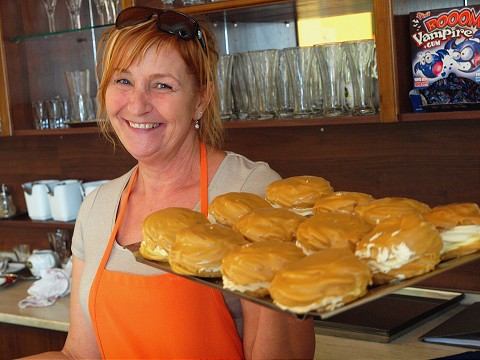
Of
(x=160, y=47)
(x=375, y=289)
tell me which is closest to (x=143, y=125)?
(x=160, y=47)

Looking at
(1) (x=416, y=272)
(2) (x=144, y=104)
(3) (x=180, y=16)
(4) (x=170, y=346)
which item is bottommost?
(4) (x=170, y=346)

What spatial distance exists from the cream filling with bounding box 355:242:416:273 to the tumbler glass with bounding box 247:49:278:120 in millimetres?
1364

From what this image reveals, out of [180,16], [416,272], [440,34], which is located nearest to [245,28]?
[440,34]

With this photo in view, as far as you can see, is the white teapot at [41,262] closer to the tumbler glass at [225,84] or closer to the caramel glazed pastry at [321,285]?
the tumbler glass at [225,84]

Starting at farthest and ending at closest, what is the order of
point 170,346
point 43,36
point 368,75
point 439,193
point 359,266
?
point 43,36
point 439,193
point 368,75
point 170,346
point 359,266

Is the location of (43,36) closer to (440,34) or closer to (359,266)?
(440,34)

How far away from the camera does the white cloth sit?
8.89 feet

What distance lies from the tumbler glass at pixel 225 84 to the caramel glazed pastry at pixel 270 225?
124 cm

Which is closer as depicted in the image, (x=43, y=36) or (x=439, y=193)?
(x=439, y=193)

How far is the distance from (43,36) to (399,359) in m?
1.65

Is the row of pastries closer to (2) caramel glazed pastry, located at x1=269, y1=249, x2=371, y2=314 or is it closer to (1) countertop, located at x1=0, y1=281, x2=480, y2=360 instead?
(2) caramel glazed pastry, located at x1=269, y1=249, x2=371, y2=314

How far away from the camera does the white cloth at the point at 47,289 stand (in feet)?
8.89

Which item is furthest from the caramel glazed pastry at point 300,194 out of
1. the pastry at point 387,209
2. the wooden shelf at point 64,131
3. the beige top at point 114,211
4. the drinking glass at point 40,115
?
the drinking glass at point 40,115

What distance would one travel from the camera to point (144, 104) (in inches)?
67.2
